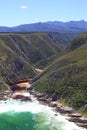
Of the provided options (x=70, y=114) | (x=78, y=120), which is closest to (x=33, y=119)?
(x=70, y=114)

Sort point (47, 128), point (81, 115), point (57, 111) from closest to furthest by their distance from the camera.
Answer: point (47, 128)
point (81, 115)
point (57, 111)

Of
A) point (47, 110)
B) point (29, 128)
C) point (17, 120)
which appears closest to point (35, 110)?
point (47, 110)

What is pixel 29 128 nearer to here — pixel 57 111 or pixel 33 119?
pixel 33 119

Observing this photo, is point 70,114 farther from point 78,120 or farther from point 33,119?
point 33,119

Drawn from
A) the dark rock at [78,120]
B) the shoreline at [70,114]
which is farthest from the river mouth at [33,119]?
the dark rock at [78,120]

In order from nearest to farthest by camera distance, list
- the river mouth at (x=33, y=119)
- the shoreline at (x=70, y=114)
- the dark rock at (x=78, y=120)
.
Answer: the river mouth at (x=33, y=119) < the shoreline at (x=70, y=114) < the dark rock at (x=78, y=120)

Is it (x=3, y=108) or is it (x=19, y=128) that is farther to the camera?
(x=3, y=108)

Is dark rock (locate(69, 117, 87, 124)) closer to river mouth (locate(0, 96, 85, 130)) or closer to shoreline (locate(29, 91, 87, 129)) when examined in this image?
shoreline (locate(29, 91, 87, 129))

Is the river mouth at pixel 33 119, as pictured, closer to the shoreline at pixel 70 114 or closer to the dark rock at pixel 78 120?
the shoreline at pixel 70 114
